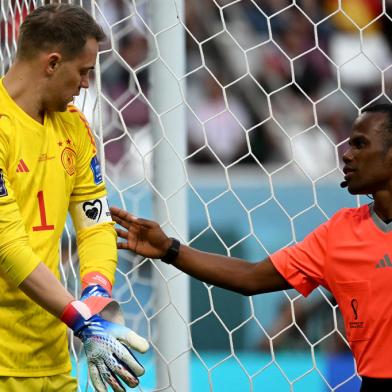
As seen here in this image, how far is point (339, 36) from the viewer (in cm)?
684

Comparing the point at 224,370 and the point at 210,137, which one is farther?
the point at 210,137

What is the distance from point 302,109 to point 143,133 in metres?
1.45

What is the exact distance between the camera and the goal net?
324 cm

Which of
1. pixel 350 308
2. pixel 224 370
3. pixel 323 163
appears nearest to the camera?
pixel 350 308

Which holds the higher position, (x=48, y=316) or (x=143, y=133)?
(x=143, y=133)

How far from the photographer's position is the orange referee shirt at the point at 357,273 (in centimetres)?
255

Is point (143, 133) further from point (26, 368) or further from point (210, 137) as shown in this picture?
point (26, 368)

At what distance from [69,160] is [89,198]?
0.13 metres

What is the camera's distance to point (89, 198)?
255cm

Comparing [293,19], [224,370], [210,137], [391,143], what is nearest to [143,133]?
[210,137]

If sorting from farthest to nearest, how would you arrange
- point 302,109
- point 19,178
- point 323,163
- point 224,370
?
point 302,109 → point 323,163 → point 224,370 → point 19,178

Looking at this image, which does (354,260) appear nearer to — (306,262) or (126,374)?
(306,262)

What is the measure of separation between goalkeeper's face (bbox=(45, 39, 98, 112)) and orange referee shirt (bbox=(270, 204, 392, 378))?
0.75 meters

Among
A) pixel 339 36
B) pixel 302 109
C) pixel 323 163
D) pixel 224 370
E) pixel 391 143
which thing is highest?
pixel 339 36
